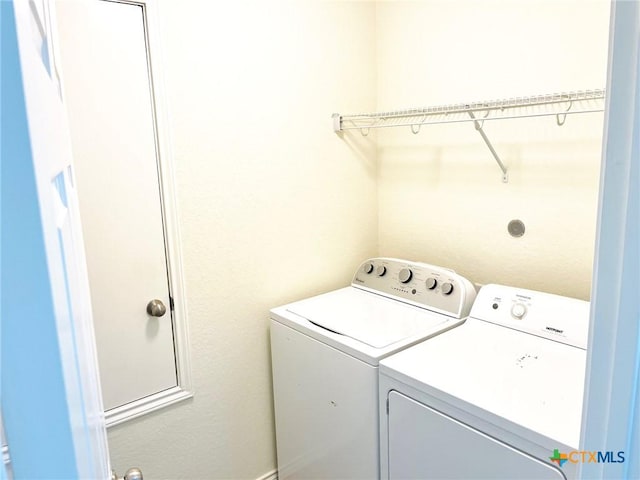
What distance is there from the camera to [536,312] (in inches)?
61.9

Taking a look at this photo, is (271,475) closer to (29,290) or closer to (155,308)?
(155,308)

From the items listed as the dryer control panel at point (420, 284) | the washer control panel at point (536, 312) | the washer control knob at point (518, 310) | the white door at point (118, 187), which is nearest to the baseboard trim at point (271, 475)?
the white door at point (118, 187)

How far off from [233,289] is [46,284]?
1.52m

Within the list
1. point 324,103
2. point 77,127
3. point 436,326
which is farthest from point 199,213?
point 436,326

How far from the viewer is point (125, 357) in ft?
5.25

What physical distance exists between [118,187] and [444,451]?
132cm

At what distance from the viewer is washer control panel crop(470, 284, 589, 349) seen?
1.47 meters

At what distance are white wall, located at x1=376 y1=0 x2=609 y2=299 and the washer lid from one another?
15.3 inches

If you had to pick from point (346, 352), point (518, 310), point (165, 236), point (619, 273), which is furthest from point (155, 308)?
Result: point (619, 273)

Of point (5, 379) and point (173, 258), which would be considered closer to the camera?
point (5, 379)

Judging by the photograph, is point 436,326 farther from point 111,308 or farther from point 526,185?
point 111,308

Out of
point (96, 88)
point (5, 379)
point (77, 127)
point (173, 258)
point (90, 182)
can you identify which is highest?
point (96, 88)

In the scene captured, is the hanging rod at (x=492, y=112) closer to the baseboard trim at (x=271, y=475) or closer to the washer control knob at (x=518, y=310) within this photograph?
the washer control knob at (x=518, y=310)

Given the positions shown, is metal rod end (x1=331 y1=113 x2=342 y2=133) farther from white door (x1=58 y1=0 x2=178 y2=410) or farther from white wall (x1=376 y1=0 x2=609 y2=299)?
white door (x1=58 y1=0 x2=178 y2=410)
